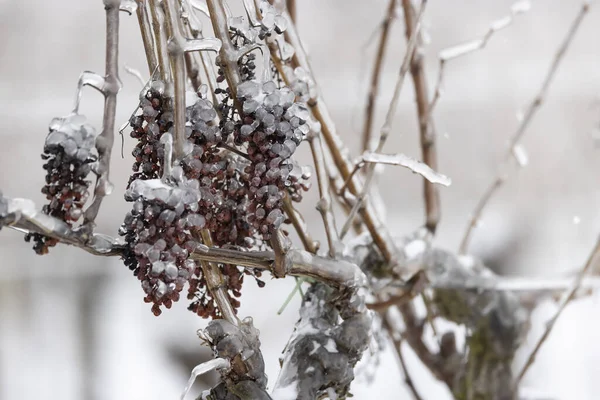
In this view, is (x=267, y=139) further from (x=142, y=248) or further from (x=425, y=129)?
(x=425, y=129)

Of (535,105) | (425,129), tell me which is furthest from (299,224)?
(535,105)

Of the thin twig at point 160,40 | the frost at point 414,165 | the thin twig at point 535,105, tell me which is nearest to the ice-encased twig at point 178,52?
the thin twig at point 160,40

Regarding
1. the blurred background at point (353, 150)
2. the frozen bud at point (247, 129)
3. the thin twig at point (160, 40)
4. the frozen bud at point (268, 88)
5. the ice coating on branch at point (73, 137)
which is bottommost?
the blurred background at point (353, 150)

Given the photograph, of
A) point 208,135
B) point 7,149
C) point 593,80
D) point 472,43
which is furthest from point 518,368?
point 7,149

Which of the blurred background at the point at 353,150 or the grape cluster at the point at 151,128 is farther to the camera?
the blurred background at the point at 353,150

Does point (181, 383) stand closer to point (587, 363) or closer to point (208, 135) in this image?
point (587, 363)

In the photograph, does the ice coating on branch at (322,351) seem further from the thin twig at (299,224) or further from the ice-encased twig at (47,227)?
the ice-encased twig at (47,227)

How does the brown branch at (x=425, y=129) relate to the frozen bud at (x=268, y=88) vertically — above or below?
below
